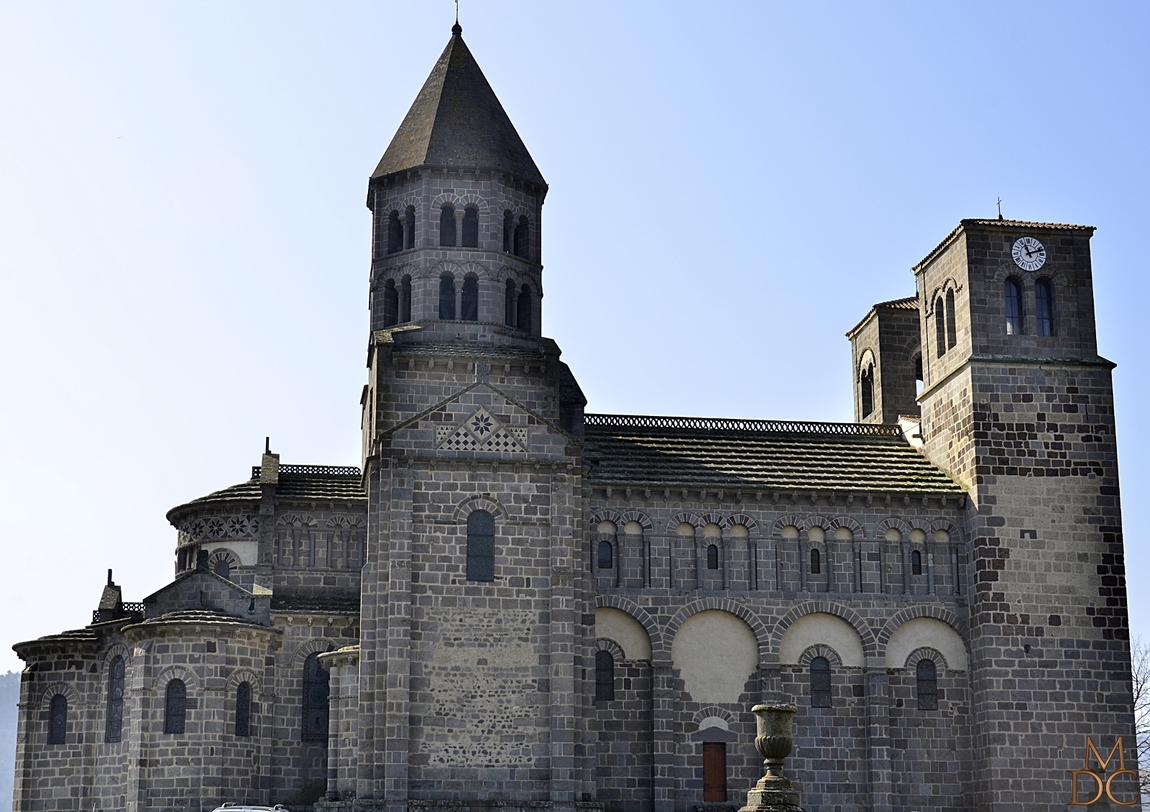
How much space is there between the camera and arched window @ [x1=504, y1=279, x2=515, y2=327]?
54.6 meters

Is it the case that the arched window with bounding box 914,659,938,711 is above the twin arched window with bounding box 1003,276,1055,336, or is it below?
below

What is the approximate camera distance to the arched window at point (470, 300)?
54.2 metres

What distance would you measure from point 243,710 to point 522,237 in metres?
18.9

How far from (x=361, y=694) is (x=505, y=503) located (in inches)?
287

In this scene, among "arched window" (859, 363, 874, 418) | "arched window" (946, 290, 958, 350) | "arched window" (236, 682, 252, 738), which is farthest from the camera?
"arched window" (859, 363, 874, 418)

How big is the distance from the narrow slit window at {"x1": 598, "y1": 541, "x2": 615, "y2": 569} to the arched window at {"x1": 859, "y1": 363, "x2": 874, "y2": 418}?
17.2 m

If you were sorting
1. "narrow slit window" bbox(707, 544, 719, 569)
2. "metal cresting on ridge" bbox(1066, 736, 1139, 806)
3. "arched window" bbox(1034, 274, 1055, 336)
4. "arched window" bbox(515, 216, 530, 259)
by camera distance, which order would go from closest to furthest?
"metal cresting on ridge" bbox(1066, 736, 1139, 806), "narrow slit window" bbox(707, 544, 719, 569), "arched window" bbox(1034, 274, 1055, 336), "arched window" bbox(515, 216, 530, 259)

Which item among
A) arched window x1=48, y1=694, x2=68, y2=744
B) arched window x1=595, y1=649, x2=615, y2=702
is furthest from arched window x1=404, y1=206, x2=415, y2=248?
arched window x1=48, y1=694, x2=68, y2=744

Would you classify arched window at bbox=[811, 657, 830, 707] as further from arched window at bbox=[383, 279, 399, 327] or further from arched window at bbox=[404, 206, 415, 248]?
arched window at bbox=[404, 206, 415, 248]

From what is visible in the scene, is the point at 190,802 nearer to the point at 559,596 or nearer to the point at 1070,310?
the point at 559,596

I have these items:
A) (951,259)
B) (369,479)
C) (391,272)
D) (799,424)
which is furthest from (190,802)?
(951,259)

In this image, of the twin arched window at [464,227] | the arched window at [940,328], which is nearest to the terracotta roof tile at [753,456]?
the arched window at [940,328]

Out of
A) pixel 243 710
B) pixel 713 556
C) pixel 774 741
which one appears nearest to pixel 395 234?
pixel 713 556

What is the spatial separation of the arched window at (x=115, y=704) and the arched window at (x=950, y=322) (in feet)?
99.6
